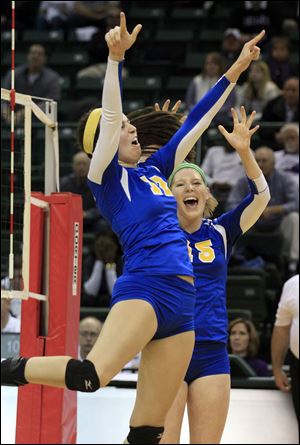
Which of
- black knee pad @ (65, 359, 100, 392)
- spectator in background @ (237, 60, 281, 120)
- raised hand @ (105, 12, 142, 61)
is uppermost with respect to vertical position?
spectator in background @ (237, 60, 281, 120)

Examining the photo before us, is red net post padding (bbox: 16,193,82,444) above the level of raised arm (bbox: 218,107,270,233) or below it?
below

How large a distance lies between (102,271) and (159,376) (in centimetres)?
554

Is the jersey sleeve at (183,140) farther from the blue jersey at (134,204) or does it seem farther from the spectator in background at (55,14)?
the spectator in background at (55,14)

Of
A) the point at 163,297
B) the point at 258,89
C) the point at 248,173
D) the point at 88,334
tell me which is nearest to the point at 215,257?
the point at 248,173

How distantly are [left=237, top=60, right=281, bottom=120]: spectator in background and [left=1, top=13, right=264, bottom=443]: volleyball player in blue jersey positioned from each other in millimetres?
7364

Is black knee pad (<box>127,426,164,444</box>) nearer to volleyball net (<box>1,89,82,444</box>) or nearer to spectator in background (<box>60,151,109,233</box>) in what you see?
volleyball net (<box>1,89,82,444</box>)

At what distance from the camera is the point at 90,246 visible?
10805 mm

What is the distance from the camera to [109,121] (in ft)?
16.4

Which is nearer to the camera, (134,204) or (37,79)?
(134,204)

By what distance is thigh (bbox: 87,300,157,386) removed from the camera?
4754mm

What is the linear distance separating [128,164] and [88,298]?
5311mm

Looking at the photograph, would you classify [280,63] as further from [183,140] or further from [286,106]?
[183,140]

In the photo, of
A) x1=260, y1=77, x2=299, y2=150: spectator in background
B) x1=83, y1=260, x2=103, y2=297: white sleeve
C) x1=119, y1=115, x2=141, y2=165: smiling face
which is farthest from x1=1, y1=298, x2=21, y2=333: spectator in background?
x1=119, y1=115, x2=141, y2=165: smiling face

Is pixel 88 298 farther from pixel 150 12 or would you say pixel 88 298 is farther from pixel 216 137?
pixel 150 12
